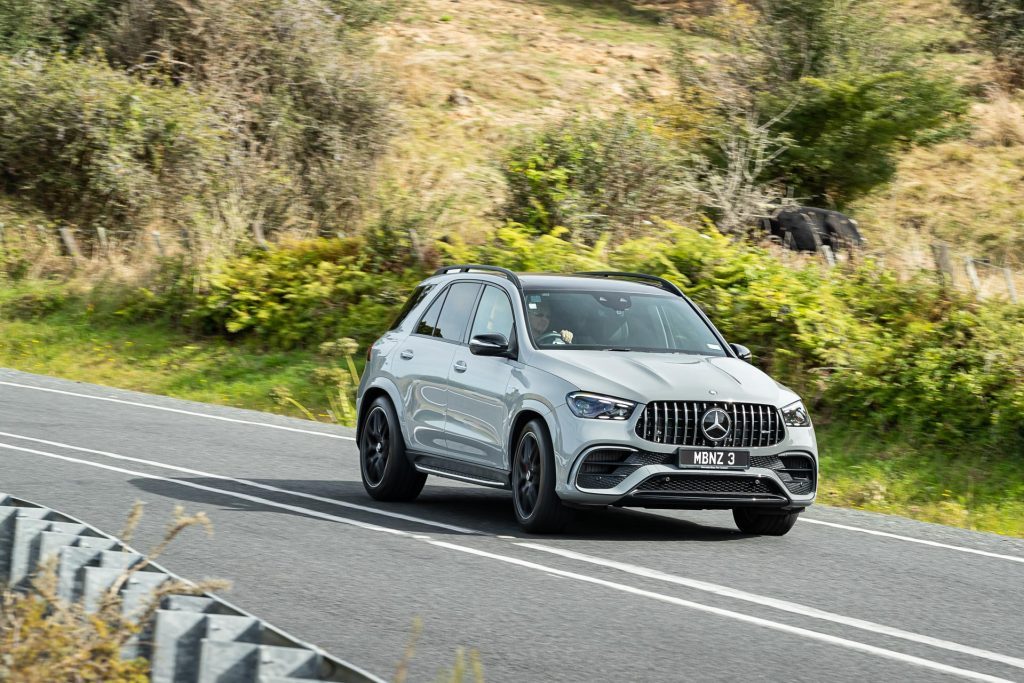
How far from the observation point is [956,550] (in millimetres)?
10094

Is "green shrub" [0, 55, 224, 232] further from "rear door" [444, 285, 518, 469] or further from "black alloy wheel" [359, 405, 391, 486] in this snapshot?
"rear door" [444, 285, 518, 469]

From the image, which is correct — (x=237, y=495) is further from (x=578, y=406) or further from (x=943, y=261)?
(x=943, y=261)

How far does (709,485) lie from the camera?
31.0 feet

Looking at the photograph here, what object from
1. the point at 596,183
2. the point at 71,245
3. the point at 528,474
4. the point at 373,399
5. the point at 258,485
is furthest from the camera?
the point at 71,245

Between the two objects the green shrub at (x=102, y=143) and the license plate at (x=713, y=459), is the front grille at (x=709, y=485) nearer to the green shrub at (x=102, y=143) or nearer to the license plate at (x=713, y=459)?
the license plate at (x=713, y=459)

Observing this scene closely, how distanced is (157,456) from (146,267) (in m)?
13.1

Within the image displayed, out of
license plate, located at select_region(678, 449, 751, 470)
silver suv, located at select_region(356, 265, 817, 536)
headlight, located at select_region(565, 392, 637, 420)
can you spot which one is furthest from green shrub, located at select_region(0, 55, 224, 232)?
license plate, located at select_region(678, 449, 751, 470)

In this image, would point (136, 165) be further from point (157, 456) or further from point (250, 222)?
point (157, 456)

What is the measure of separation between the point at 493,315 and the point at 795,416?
2339mm

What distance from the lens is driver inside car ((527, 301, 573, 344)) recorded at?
34.0ft

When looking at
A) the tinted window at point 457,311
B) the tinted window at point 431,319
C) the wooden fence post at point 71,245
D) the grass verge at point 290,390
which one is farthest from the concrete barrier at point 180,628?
the wooden fence post at point 71,245

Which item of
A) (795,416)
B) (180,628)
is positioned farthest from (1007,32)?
(180,628)

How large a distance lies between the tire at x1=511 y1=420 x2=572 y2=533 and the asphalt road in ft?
0.51

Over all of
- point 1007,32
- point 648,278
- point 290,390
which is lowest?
point 290,390
